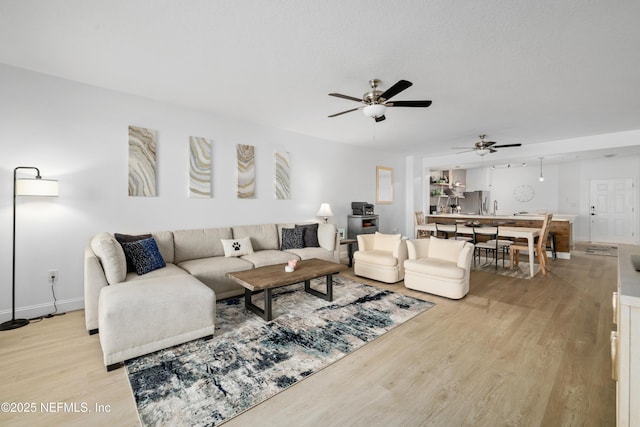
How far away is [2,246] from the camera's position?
2979 mm

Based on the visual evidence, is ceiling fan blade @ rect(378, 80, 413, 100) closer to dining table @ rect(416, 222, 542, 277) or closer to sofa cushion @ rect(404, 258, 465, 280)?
sofa cushion @ rect(404, 258, 465, 280)

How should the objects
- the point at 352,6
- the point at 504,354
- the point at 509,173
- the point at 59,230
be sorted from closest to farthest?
the point at 352,6 → the point at 504,354 → the point at 59,230 → the point at 509,173

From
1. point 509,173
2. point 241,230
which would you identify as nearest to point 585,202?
point 509,173

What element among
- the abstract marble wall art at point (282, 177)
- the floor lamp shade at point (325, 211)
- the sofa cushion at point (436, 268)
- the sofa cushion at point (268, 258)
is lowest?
the sofa cushion at point (436, 268)

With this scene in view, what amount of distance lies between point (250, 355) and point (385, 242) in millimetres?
2989

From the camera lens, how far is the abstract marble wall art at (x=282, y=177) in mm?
5305

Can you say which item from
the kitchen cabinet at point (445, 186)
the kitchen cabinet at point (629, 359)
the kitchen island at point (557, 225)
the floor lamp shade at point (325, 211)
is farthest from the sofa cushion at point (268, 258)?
the kitchen cabinet at point (445, 186)

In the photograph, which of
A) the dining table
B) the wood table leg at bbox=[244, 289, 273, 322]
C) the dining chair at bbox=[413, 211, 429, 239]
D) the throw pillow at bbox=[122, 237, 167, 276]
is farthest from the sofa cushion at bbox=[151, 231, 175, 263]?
the dining chair at bbox=[413, 211, 429, 239]

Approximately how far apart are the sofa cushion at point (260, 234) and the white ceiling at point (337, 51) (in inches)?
73.1

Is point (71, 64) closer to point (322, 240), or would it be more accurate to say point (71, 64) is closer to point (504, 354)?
point (322, 240)

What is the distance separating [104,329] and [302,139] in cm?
448

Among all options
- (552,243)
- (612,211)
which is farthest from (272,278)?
(612,211)

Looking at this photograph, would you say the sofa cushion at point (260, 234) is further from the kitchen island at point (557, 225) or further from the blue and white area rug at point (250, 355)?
the kitchen island at point (557, 225)

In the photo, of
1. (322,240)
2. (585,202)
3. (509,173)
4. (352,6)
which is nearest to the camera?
(352,6)
